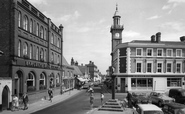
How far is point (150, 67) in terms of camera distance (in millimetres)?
37562

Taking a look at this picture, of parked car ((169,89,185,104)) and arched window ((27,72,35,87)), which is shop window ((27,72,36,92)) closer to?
arched window ((27,72,35,87))

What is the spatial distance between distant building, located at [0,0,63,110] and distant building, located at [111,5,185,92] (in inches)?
620

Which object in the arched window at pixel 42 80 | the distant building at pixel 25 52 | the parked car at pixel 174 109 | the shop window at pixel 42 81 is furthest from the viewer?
the arched window at pixel 42 80

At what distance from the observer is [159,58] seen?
37.7m

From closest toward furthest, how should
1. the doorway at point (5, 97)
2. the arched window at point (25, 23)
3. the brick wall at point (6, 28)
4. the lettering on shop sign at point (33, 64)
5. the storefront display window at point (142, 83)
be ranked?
the doorway at point (5, 97)
the brick wall at point (6, 28)
the arched window at point (25, 23)
the lettering on shop sign at point (33, 64)
the storefront display window at point (142, 83)

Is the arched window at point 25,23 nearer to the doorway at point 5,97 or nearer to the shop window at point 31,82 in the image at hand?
the shop window at point 31,82

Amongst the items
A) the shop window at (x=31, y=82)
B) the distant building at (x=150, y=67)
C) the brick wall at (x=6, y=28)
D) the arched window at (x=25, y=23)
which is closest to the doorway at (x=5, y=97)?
the brick wall at (x=6, y=28)

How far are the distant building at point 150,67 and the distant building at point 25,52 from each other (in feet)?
51.7

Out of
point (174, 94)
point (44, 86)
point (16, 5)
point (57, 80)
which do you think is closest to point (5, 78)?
point (16, 5)

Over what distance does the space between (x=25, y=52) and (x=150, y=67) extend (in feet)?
87.9

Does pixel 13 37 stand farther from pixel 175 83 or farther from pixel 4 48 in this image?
pixel 175 83

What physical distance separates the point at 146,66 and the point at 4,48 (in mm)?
28844

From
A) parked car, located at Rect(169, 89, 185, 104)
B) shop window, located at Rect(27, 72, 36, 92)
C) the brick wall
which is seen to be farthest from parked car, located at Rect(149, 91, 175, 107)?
the brick wall

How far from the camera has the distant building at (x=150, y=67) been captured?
37312 mm
